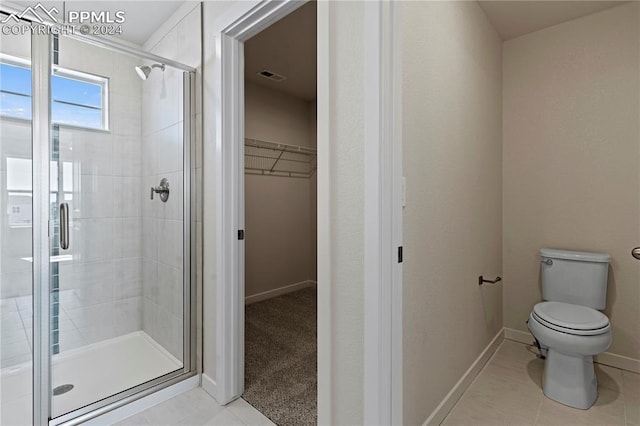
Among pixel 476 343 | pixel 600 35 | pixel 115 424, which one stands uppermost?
pixel 600 35

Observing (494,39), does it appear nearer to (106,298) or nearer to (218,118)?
(218,118)

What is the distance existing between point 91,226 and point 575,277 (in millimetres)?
3156

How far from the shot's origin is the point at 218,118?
5.90 ft

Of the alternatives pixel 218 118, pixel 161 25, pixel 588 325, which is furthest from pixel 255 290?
pixel 588 325

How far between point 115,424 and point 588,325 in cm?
254

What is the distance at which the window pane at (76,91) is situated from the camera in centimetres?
166

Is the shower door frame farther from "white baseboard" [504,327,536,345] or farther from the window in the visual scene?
"white baseboard" [504,327,536,345]

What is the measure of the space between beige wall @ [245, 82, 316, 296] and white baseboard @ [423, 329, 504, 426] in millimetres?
2349

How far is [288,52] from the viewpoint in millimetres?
2855

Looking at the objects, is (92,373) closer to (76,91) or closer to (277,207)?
(76,91)

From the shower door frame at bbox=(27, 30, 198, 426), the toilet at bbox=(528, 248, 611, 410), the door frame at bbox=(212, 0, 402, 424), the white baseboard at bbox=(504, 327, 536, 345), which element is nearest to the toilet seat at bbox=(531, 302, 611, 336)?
the toilet at bbox=(528, 248, 611, 410)

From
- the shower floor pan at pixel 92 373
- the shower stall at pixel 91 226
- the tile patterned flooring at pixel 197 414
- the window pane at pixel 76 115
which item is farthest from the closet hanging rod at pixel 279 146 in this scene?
the tile patterned flooring at pixel 197 414

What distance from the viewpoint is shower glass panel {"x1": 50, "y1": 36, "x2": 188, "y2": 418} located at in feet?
5.59

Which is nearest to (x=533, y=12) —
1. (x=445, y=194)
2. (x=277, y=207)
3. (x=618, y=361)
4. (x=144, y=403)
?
(x=445, y=194)
